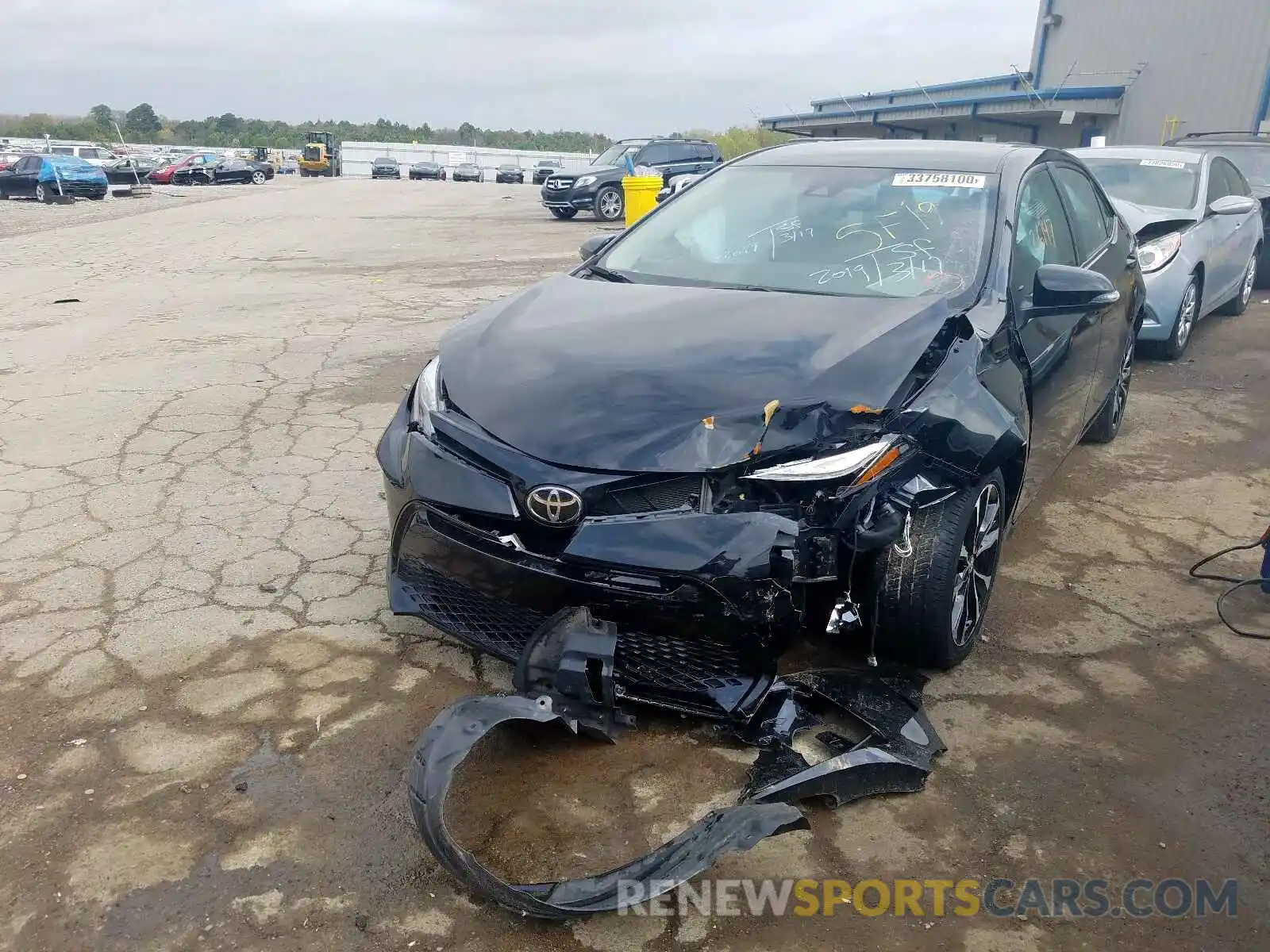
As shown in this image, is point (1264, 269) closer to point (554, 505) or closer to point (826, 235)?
point (826, 235)

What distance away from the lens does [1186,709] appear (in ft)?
9.66

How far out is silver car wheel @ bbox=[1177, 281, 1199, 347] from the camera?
7043 mm

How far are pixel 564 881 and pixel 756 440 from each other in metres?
1.18

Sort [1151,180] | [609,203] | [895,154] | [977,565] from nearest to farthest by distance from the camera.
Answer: [977,565], [895,154], [1151,180], [609,203]

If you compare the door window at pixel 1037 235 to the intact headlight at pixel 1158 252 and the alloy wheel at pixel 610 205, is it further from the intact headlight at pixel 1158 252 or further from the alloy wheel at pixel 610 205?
the alloy wheel at pixel 610 205

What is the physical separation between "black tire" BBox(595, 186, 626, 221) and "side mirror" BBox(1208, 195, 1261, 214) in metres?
13.2

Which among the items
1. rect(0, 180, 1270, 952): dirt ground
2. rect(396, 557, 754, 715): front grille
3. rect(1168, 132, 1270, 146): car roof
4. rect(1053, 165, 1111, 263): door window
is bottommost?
rect(0, 180, 1270, 952): dirt ground

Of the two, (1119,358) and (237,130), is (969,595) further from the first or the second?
(237,130)

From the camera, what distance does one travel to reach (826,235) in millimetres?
3652

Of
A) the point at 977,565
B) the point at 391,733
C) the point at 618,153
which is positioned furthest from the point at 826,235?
the point at 618,153

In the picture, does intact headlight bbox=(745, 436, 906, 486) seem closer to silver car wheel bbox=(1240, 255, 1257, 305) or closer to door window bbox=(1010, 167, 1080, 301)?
door window bbox=(1010, 167, 1080, 301)

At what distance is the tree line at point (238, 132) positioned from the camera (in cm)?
8812

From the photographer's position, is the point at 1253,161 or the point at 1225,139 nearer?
the point at 1253,161

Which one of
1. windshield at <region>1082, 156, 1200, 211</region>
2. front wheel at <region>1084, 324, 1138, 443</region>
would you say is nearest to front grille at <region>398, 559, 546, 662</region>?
front wheel at <region>1084, 324, 1138, 443</region>
